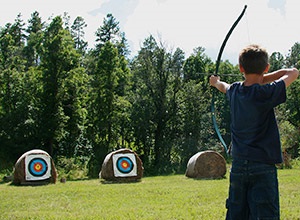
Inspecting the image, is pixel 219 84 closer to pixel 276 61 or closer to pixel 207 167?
pixel 207 167

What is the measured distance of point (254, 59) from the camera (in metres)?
A: 2.26

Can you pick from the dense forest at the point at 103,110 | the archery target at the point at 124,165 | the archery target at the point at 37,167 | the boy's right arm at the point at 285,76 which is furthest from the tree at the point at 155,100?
the boy's right arm at the point at 285,76

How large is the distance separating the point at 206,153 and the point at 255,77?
12638 millimetres

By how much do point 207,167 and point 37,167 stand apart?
19.4 ft

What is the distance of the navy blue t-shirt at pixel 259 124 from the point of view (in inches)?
88.8

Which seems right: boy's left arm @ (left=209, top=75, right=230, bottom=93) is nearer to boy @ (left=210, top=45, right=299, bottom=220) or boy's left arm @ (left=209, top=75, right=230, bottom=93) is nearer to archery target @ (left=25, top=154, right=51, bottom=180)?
boy @ (left=210, top=45, right=299, bottom=220)

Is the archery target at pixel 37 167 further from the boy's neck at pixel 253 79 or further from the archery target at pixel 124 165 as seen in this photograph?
the boy's neck at pixel 253 79

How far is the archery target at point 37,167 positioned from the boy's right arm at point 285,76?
11.5 m

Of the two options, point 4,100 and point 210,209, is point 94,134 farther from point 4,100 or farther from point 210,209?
point 210,209

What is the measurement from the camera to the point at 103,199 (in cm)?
806

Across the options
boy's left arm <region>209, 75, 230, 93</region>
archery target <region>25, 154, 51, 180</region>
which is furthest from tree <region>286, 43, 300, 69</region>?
boy's left arm <region>209, 75, 230, 93</region>

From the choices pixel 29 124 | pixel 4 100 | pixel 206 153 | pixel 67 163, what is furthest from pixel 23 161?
pixel 4 100

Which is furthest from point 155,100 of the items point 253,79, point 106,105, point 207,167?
point 253,79

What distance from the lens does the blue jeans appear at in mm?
2207
